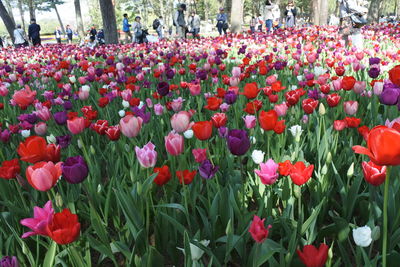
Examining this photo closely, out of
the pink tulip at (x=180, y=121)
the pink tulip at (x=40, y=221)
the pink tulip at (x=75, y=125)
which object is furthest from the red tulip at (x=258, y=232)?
the pink tulip at (x=75, y=125)

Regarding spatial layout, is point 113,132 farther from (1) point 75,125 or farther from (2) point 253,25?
(2) point 253,25

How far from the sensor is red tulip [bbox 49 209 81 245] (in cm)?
97

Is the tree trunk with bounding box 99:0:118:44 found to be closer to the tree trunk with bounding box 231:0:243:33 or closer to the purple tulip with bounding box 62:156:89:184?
the tree trunk with bounding box 231:0:243:33

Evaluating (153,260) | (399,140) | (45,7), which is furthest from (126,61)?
(45,7)

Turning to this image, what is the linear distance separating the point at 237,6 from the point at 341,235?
13.4 m

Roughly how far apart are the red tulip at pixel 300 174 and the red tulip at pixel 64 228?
76 centimetres

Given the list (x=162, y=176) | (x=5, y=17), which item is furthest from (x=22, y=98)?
(x=5, y=17)

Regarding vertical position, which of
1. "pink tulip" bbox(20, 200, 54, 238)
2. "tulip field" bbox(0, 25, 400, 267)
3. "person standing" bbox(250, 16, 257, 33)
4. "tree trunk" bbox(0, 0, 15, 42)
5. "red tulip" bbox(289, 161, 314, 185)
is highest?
"tree trunk" bbox(0, 0, 15, 42)

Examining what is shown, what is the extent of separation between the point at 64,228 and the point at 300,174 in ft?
2.69

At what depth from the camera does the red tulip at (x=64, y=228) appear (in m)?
0.97

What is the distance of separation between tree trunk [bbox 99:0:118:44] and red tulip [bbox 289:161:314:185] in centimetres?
1133

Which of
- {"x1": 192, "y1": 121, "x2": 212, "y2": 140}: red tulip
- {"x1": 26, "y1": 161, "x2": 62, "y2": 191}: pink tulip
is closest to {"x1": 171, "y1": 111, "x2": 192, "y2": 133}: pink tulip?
{"x1": 192, "y1": 121, "x2": 212, "y2": 140}: red tulip

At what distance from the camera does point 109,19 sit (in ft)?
38.7

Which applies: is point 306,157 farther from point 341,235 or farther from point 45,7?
point 45,7
